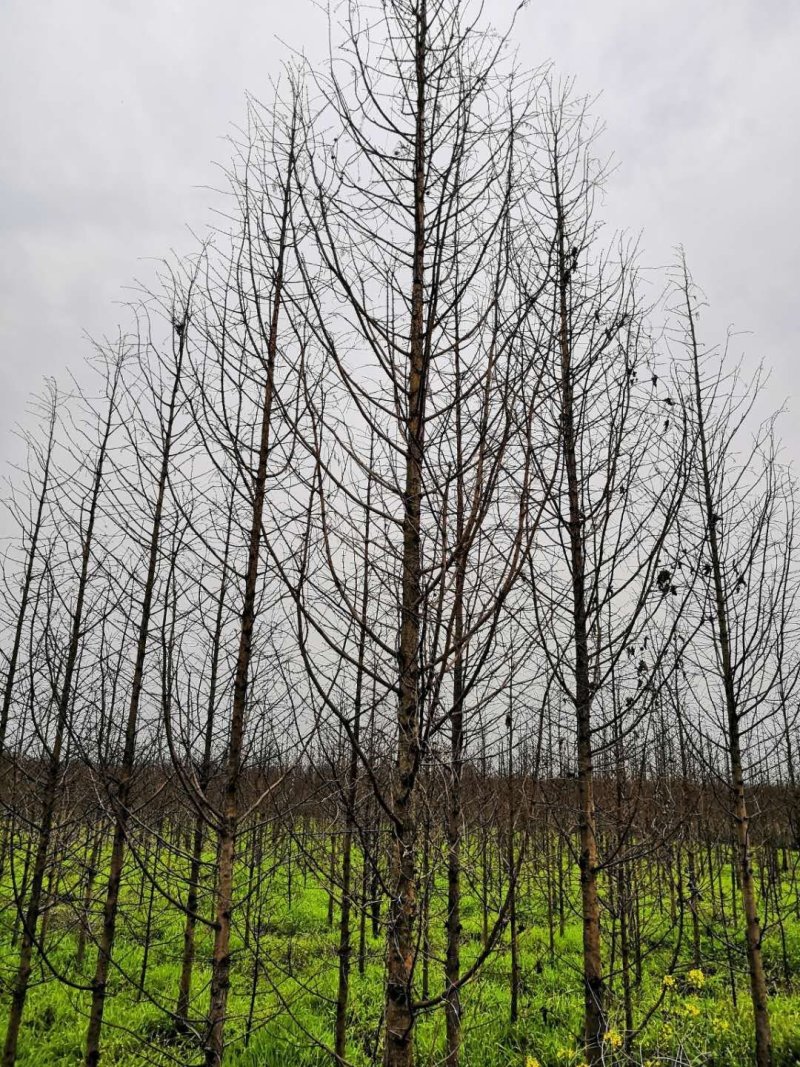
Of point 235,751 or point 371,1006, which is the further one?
point 371,1006

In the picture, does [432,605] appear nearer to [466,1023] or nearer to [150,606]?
[150,606]

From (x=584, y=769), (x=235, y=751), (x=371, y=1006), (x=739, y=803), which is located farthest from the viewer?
(x=371, y=1006)

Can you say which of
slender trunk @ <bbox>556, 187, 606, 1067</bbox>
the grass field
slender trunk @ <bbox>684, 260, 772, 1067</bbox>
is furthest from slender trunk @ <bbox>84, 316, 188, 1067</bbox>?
slender trunk @ <bbox>684, 260, 772, 1067</bbox>

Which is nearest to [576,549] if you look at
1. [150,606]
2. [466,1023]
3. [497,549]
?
[497,549]

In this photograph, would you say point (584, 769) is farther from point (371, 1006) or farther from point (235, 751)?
point (371, 1006)

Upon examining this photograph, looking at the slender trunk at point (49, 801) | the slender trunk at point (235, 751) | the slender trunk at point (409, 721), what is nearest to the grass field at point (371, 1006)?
the slender trunk at point (49, 801)

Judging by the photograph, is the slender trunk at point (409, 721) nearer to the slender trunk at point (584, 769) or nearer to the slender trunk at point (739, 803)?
the slender trunk at point (584, 769)

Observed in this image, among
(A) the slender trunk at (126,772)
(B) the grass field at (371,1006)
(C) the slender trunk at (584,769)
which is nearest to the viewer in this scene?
(C) the slender trunk at (584,769)

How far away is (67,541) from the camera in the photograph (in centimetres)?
642

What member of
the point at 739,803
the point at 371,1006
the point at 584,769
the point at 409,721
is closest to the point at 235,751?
the point at 409,721

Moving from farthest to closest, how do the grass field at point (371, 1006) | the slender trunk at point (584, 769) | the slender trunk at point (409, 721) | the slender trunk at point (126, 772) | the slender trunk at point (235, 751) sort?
the grass field at point (371, 1006)
the slender trunk at point (126, 772)
the slender trunk at point (584, 769)
the slender trunk at point (235, 751)
the slender trunk at point (409, 721)

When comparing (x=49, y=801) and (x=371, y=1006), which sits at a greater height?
(x=49, y=801)

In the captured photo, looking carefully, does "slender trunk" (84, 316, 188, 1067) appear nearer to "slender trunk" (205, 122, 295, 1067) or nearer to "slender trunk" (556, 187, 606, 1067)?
"slender trunk" (205, 122, 295, 1067)

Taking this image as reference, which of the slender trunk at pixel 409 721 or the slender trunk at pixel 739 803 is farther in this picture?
the slender trunk at pixel 739 803
